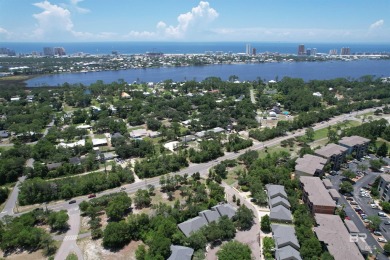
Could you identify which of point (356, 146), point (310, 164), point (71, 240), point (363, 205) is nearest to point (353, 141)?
point (356, 146)

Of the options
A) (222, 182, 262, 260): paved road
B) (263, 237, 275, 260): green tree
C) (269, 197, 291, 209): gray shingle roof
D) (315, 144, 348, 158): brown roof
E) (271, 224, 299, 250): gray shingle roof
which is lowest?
(222, 182, 262, 260): paved road

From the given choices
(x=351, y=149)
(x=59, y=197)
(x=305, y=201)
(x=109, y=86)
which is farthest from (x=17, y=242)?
(x=109, y=86)

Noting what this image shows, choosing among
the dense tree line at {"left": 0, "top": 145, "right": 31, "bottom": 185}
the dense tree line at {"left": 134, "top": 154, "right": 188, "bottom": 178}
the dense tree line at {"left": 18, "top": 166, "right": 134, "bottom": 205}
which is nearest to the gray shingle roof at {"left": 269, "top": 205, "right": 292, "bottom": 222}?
the dense tree line at {"left": 134, "top": 154, "right": 188, "bottom": 178}

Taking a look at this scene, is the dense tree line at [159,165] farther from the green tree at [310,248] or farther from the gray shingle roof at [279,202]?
the green tree at [310,248]

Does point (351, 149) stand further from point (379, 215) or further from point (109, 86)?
point (109, 86)

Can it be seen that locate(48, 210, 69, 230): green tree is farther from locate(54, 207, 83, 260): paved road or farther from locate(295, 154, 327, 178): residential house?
locate(295, 154, 327, 178): residential house

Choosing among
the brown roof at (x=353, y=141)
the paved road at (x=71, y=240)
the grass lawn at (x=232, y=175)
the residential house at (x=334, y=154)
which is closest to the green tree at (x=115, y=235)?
the paved road at (x=71, y=240)
